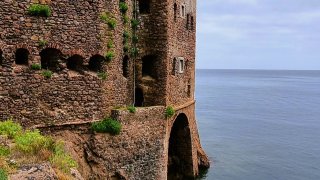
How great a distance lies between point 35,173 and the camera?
1092cm

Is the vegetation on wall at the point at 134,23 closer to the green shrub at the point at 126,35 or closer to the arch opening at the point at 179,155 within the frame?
the green shrub at the point at 126,35

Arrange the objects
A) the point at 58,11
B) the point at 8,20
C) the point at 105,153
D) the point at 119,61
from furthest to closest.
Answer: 1. the point at 119,61
2. the point at 105,153
3. the point at 58,11
4. the point at 8,20

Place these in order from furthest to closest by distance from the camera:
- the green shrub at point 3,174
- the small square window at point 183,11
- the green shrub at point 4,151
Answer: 1. the small square window at point 183,11
2. the green shrub at point 4,151
3. the green shrub at point 3,174

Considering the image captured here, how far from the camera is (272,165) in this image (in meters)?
40.3

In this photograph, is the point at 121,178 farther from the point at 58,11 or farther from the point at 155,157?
the point at 58,11

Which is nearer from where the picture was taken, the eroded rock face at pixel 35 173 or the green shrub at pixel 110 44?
the eroded rock face at pixel 35 173

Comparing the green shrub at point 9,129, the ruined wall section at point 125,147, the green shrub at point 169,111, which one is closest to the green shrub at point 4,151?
the green shrub at point 9,129

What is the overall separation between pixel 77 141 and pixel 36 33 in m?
5.08

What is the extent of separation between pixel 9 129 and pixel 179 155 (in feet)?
55.7

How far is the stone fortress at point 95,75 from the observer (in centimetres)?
1831

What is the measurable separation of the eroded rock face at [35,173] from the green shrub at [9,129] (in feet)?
15.3

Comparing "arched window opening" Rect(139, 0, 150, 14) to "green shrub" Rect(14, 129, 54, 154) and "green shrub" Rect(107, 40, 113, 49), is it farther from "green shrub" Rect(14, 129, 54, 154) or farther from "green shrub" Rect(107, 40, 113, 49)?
A: "green shrub" Rect(14, 129, 54, 154)

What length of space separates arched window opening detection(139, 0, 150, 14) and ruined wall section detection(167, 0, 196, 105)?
1191 mm

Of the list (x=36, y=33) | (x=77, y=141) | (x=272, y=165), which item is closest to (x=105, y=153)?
(x=77, y=141)
